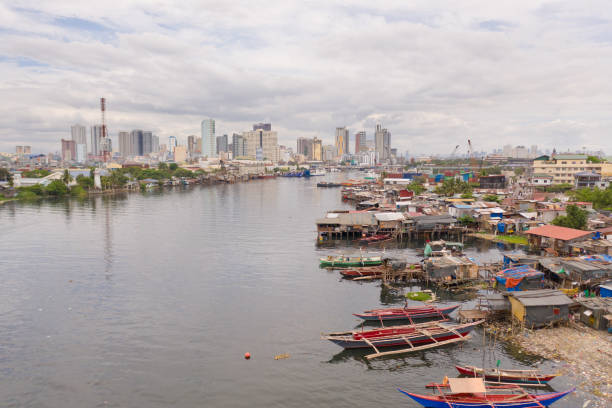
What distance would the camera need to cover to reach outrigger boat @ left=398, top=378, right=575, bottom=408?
35.1ft

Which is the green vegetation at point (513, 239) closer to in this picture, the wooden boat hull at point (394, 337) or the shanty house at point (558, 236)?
the shanty house at point (558, 236)

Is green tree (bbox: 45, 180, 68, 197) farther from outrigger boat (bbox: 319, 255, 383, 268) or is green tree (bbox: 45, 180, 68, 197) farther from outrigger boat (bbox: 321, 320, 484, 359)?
outrigger boat (bbox: 321, 320, 484, 359)

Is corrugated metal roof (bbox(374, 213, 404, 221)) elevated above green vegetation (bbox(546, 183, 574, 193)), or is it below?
below

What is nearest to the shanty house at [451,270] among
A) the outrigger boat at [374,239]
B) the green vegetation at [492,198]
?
the outrigger boat at [374,239]

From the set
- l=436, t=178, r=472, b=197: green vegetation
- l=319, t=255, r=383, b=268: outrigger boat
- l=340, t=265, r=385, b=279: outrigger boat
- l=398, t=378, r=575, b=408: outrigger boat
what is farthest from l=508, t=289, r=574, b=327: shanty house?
l=436, t=178, r=472, b=197: green vegetation

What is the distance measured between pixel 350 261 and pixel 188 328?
38.6 feet

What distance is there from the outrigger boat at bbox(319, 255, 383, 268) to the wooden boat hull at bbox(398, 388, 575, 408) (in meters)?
14.1

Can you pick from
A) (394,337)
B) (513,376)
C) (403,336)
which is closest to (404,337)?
(403,336)

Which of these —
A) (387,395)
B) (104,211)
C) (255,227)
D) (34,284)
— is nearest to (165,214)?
(104,211)

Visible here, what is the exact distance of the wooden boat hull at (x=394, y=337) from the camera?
14.6m

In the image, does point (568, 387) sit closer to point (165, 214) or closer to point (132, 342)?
point (132, 342)

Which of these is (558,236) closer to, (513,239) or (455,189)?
(513,239)

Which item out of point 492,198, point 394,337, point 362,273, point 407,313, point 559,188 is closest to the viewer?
point 394,337

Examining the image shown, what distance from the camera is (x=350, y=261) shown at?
1005 inches
